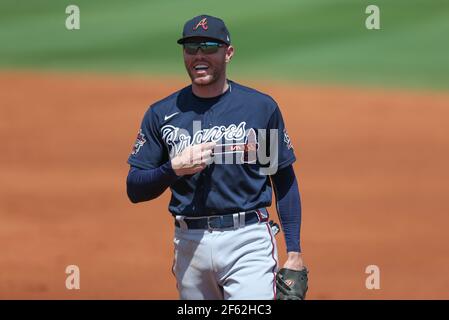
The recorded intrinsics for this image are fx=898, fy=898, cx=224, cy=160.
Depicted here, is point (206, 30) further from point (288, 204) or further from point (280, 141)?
point (288, 204)

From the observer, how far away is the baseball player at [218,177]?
12.9 ft

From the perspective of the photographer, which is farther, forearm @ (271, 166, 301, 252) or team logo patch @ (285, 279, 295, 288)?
forearm @ (271, 166, 301, 252)

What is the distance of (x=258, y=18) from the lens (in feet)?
25.0

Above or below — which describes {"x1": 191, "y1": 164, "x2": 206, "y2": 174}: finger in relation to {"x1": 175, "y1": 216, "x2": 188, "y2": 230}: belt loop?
above

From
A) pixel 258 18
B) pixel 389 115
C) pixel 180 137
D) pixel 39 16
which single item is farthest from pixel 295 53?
pixel 180 137

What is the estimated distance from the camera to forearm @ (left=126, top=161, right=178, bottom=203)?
3.80m

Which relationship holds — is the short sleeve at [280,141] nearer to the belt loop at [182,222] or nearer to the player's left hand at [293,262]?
the player's left hand at [293,262]

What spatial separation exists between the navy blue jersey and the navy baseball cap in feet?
0.82

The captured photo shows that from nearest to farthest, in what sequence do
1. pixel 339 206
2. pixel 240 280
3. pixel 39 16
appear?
pixel 240 280 < pixel 339 206 < pixel 39 16

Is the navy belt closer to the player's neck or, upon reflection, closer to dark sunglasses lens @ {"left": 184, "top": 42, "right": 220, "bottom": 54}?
the player's neck

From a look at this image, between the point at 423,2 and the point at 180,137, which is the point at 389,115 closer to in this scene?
the point at 423,2

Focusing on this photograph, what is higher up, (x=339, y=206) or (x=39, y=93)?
(x=39, y=93)

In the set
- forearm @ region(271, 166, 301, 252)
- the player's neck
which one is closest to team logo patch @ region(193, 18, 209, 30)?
the player's neck

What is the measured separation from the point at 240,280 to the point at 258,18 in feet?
13.5
